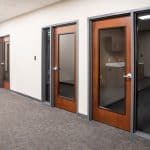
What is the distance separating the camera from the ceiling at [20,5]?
18.3 feet

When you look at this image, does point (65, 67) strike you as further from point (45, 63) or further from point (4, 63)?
point (4, 63)

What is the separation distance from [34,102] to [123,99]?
2.91 meters

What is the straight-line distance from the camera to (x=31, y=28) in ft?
22.4

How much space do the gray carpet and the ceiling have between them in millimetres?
2405

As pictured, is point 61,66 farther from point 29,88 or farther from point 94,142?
point 94,142

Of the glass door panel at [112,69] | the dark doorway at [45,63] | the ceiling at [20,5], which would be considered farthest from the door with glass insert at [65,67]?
the glass door panel at [112,69]

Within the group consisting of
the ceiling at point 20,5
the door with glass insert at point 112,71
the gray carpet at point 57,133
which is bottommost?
the gray carpet at point 57,133

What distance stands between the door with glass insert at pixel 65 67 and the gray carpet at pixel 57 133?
0.95 feet

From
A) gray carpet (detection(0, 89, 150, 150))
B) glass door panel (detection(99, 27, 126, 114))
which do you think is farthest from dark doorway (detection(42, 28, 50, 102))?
glass door panel (detection(99, 27, 126, 114))

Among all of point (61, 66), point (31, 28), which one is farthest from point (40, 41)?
point (61, 66)

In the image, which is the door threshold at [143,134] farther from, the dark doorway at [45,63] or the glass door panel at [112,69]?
the dark doorway at [45,63]

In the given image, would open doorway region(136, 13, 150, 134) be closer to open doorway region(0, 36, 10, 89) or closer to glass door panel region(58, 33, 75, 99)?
glass door panel region(58, 33, 75, 99)

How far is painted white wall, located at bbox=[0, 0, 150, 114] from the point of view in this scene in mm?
4582

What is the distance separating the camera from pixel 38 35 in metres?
6.49
